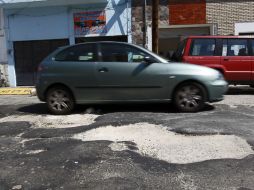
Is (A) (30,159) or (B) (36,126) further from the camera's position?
(B) (36,126)

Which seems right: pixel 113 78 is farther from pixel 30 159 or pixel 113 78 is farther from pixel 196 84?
pixel 30 159

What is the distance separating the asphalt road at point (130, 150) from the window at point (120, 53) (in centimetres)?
118

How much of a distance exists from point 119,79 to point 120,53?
592 mm

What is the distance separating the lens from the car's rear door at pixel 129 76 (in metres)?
8.83

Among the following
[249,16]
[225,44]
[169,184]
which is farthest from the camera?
[249,16]

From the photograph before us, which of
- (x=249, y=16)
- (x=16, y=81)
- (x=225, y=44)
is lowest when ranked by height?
(x=16, y=81)

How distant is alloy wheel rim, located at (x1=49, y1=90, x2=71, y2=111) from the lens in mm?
9109

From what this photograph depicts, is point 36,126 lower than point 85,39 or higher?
lower

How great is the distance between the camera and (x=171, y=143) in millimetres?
6168

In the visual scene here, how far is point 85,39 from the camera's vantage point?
18141 millimetres

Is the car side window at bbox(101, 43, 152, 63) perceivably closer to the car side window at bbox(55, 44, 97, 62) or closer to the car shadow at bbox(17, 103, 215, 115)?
the car side window at bbox(55, 44, 97, 62)

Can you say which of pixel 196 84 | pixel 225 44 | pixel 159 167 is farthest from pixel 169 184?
pixel 225 44

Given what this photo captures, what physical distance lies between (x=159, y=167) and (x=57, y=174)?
49.6 inches

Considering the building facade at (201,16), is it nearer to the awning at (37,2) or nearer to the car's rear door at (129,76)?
the awning at (37,2)
